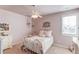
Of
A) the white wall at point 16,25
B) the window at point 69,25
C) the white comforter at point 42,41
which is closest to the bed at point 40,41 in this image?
the white comforter at point 42,41

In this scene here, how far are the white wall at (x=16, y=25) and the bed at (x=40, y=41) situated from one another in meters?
0.14

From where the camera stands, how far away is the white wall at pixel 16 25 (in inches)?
63.7

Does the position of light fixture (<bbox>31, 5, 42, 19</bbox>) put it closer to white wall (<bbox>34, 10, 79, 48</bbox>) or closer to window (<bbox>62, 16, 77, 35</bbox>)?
white wall (<bbox>34, 10, 79, 48</bbox>)

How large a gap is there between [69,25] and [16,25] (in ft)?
3.03

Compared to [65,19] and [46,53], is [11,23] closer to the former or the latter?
[46,53]

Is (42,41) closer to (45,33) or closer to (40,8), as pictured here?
(45,33)

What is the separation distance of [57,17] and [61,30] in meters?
0.24

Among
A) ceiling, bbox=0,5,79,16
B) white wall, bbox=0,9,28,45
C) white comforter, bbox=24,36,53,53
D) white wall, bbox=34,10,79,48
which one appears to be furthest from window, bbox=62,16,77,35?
white wall, bbox=0,9,28,45

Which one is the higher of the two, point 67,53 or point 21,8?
point 21,8

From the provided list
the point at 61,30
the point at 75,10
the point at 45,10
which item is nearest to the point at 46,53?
the point at 61,30

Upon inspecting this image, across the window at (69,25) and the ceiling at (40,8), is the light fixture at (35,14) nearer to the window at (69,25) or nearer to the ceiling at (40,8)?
the ceiling at (40,8)
